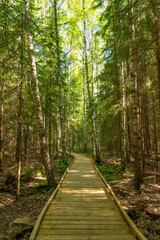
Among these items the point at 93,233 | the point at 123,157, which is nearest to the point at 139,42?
the point at 93,233

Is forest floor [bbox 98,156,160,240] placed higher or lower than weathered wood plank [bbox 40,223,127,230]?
lower

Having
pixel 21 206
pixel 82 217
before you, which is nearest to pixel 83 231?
pixel 82 217

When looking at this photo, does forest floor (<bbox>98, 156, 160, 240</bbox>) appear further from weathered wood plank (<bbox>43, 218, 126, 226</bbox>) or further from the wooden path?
weathered wood plank (<bbox>43, 218, 126, 226</bbox>)

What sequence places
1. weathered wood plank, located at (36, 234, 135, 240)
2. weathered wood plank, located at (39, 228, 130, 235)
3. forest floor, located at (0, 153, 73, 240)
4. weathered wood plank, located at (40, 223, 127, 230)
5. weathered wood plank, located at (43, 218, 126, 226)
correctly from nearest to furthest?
1. weathered wood plank, located at (36, 234, 135, 240)
2. weathered wood plank, located at (39, 228, 130, 235)
3. weathered wood plank, located at (40, 223, 127, 230)
4. weathered wood plank, located at (43, 218, 126, 226)
5. forest floor, located at (0, 153, 73, 240)

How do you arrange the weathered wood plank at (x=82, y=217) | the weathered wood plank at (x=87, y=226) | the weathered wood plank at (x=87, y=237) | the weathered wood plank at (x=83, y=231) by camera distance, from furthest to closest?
the weathered wood plank at (x=82, y=217), the weathered wood plank at (x=87, y=226), the weathered wood plank at (x=83, y=231), the weathered wood plank at (x=87, y=237)

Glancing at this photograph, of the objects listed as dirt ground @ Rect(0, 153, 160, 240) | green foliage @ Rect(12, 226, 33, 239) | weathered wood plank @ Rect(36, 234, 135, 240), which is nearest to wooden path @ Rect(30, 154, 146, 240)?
weathered wood plank @ Rect(36, 234, 135, 240)

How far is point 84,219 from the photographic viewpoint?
400 cm

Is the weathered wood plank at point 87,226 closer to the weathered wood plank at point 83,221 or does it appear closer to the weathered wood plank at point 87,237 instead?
the weathered wood plank at point 83,221

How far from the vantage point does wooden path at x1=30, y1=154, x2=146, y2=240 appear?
3.31m

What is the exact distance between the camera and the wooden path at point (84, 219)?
331cm

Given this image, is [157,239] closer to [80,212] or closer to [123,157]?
[80,212]

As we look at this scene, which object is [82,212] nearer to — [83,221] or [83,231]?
[83,221]

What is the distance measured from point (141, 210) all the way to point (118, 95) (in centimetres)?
775

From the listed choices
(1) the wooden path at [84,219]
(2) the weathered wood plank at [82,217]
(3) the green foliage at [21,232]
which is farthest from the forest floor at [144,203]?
(3) the green foliage at [21,232]
